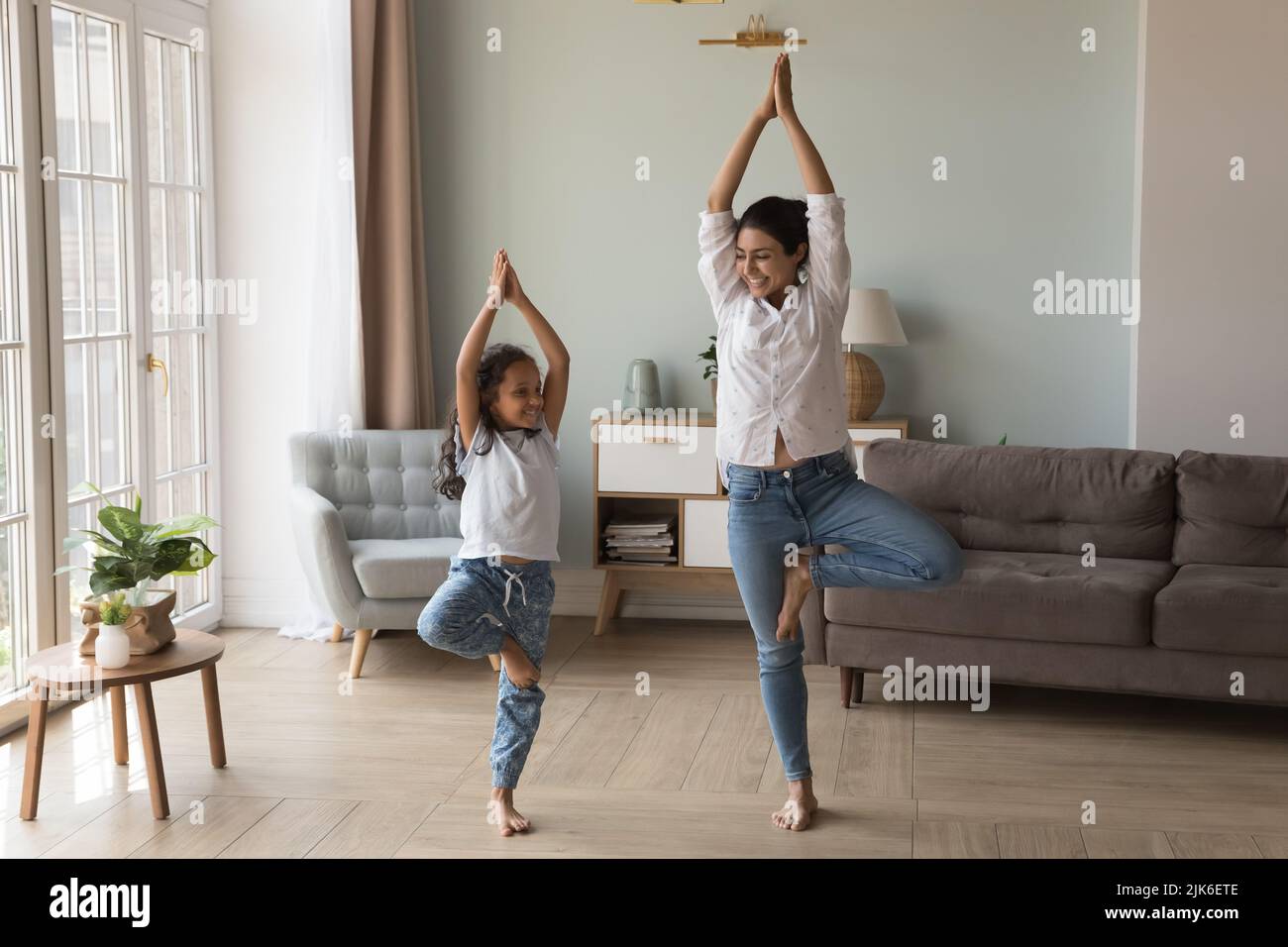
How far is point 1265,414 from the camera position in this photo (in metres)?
4.84

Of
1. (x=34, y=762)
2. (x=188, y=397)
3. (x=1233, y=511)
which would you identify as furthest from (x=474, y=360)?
(x=1233, y=511)

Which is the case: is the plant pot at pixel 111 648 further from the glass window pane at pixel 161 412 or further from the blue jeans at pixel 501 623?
the glass window pane at pixel 161 412

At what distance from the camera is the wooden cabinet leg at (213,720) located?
3.53m

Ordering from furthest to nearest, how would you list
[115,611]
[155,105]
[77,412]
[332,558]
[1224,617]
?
1. [155,105]
2. [332,558]
3. [77,412]
4. [1224,617]
5. [115,611]

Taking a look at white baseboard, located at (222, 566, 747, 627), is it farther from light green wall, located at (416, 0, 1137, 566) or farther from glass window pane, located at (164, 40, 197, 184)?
glass window pane, located at (164, 40, 197, 184)

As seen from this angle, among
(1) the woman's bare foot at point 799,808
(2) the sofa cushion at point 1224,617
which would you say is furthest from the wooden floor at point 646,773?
(2) the sofa cushion at point 1224,617

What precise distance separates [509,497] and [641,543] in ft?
6.77

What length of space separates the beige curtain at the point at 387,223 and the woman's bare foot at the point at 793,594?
8.00 ft

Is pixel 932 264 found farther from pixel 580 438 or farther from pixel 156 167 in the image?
pixel 156 167

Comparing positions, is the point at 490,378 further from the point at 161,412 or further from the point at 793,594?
the point at 161,412

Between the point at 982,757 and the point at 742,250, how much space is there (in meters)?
1.63

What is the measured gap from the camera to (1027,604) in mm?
3953
